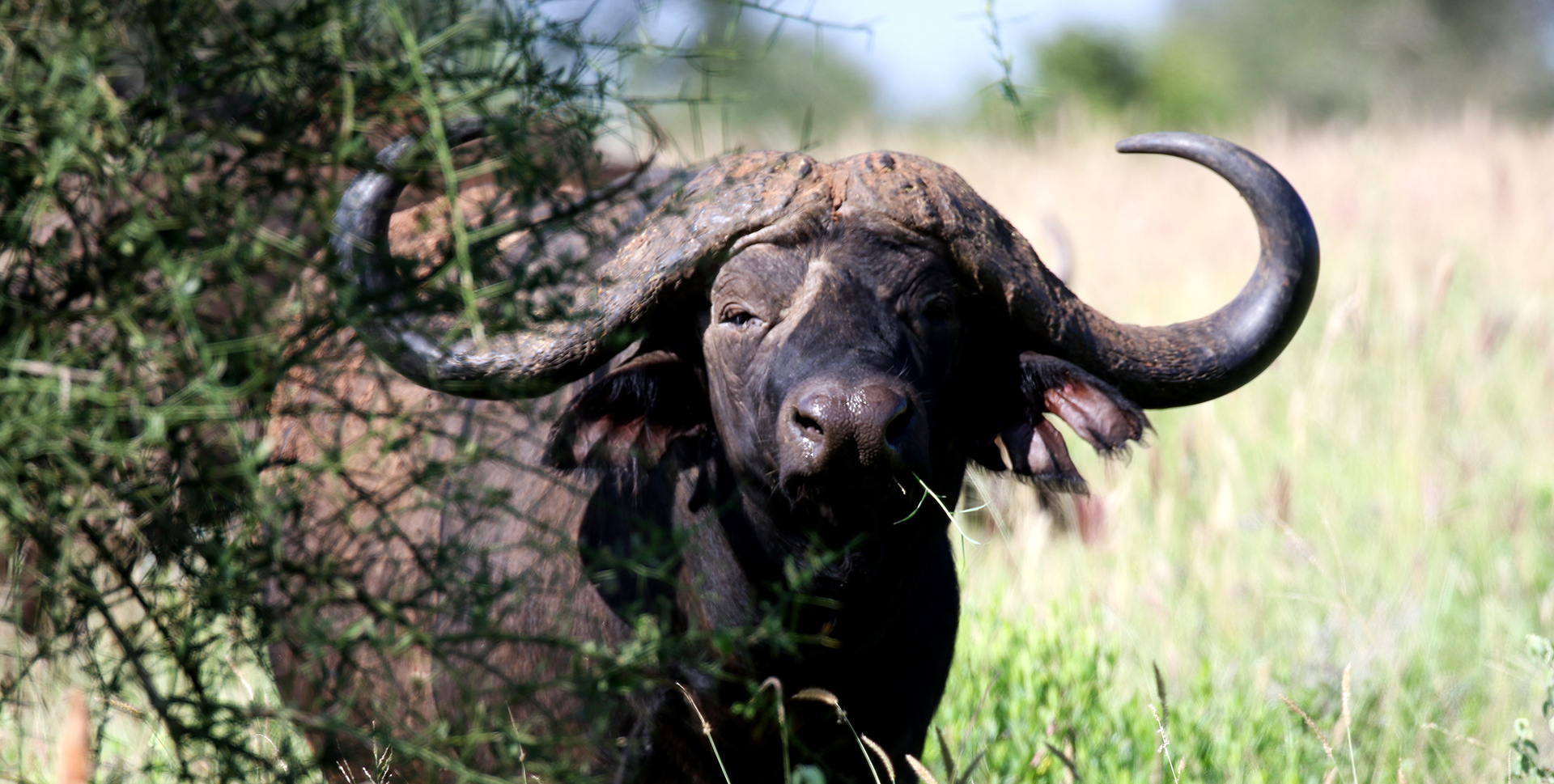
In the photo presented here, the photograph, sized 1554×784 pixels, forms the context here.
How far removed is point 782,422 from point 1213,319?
133cm

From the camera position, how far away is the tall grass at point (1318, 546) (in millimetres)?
3842

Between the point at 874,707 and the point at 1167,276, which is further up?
the point at 874,707

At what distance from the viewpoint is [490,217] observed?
1779 millimetres

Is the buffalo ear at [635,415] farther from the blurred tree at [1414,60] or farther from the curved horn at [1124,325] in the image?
the blurred tree at [1414,60]

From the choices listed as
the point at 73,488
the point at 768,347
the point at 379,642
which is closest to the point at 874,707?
the point at 768,347

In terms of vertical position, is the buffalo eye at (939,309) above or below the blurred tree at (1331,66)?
above

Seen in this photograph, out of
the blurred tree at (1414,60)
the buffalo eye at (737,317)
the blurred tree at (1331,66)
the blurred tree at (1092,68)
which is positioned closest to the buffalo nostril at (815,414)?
the buffalo eye at (737,317)

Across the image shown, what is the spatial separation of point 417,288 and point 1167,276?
29.4 feet

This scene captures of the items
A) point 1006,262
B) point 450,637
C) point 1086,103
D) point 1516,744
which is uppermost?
point 1006,262

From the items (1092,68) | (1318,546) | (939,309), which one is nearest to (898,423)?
(939,309)

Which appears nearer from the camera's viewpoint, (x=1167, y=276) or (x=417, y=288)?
(x=417, y=288)

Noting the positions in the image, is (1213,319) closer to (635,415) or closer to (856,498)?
(856,498)

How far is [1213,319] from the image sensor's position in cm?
308

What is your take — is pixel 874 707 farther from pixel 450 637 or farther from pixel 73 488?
pixel 73 488
